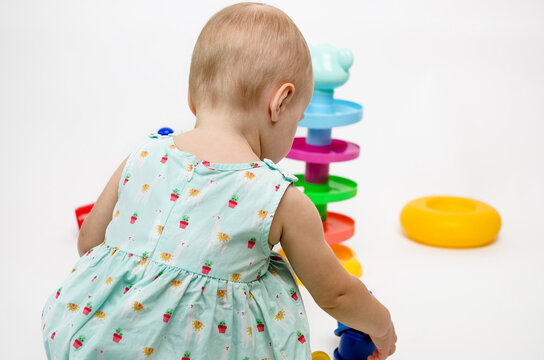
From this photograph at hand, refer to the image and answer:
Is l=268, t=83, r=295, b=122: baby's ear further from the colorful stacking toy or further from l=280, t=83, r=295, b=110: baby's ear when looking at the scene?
the colorful stacking toy

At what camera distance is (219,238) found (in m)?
0.92

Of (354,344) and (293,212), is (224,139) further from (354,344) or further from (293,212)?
(354,344)

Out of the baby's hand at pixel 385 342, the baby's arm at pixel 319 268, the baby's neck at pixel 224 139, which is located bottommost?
the baby's hand at pixel 385 342

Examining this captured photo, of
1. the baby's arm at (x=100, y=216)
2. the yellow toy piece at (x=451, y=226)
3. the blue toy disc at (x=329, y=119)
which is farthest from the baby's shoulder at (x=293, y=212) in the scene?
the yellow toy piece at (x=451, y=226)

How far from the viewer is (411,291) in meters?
1.60

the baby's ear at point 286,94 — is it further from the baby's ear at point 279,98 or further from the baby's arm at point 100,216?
the baby's arm at point 100,216

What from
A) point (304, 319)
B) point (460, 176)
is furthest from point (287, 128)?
point (460, 176)

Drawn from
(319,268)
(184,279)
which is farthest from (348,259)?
(184,279)

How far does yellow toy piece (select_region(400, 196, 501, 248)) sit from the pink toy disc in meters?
0.35

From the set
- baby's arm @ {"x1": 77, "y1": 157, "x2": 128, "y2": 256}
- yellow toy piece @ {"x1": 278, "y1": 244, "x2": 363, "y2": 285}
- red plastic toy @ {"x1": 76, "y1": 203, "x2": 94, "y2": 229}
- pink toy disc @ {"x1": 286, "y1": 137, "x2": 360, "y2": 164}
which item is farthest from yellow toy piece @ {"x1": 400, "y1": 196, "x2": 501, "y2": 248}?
baby's arm @ {"x1": 77, "y1": 157, "x2": 128, "y2": 256}

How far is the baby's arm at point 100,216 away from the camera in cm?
106

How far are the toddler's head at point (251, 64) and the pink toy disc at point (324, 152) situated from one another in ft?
1.88

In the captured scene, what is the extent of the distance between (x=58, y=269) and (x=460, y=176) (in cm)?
141

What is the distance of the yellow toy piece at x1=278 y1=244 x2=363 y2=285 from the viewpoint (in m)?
1.65
